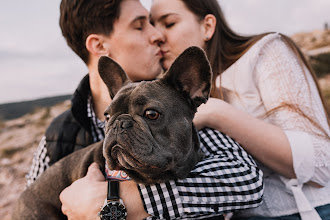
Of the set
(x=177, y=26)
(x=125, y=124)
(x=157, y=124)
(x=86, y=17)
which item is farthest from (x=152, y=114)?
(x=86, y=17)

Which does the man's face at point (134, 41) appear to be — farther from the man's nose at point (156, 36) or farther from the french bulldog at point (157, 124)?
the french bulldog at point (157, 124)

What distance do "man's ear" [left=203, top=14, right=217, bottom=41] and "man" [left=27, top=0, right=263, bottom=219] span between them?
0.48 meters

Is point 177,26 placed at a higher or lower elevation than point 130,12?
lower

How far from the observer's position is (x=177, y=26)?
2.89 meters

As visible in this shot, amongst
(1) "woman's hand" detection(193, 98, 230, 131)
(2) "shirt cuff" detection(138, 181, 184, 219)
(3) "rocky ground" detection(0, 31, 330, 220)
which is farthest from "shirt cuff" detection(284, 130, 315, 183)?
(3) "rocky ground" detection(0, 31, 330, 220)

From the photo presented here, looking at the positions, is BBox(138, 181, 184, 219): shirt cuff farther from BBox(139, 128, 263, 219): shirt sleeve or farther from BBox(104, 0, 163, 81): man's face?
BBox(104, 0, 163, 81): man's face

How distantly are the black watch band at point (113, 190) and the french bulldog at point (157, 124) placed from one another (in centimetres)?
14

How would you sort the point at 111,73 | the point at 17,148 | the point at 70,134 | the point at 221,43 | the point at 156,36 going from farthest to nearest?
1. the point at 17,148
2. the point at 221,43
3. the point at 156,36
4. the point at 70,134
5. the point at 111,73

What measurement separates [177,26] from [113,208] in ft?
6.03

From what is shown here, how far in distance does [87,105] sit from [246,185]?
1759mm

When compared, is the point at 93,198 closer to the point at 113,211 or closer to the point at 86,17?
the point at 113,211

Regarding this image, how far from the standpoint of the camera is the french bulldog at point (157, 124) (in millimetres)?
1653

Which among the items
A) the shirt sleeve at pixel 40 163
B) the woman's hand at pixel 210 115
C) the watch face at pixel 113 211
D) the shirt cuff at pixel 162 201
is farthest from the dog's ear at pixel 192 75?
the shirt sleeve at pixel 40 163

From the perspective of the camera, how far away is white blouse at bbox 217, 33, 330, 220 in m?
2.09
